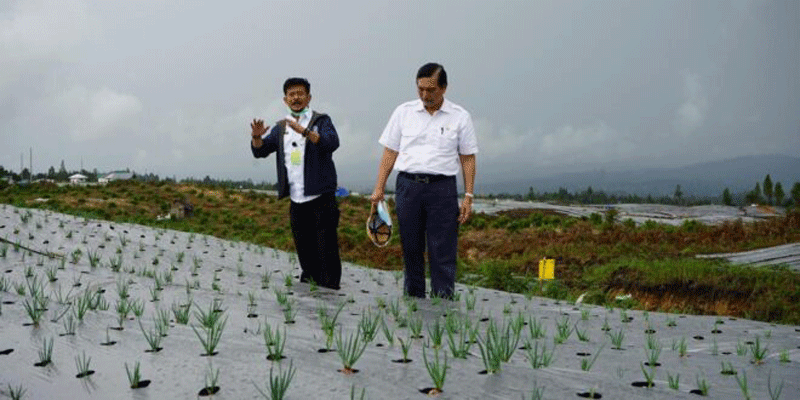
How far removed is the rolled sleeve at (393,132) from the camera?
4805mm

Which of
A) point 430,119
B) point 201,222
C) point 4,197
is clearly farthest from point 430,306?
point 4,197

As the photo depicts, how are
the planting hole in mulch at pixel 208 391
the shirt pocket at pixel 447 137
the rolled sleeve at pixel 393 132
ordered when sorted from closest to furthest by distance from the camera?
the planting hole in mulch at pixel 208 391 → the shirt pocket at pixel 447 137 → the rolled sleeve at pixel 393 132

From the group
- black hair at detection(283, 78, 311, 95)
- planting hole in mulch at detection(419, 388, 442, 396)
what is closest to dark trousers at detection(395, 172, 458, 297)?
Answer: black hair at detection(283, 78, 311, 95)

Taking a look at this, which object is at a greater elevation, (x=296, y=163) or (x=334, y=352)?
(x=296, y=163)

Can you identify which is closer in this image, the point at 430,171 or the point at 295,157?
the point at 430,171

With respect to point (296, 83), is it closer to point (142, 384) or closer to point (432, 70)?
point (432, 70)

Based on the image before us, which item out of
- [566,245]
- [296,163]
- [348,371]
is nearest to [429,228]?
[296,163]

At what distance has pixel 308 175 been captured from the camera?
503 centimetres

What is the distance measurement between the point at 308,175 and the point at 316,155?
0.53 feet

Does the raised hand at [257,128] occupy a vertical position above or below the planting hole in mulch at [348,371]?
above

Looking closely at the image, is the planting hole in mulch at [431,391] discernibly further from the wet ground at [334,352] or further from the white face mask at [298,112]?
the white face mask at [298,112]

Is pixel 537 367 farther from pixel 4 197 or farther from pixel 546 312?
pixel 4 197

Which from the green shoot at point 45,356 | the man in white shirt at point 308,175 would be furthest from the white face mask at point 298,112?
the green shoot at point 45,356

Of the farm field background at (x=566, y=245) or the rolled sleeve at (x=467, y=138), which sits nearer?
the rolled sleeve at (x=467, y=138)
